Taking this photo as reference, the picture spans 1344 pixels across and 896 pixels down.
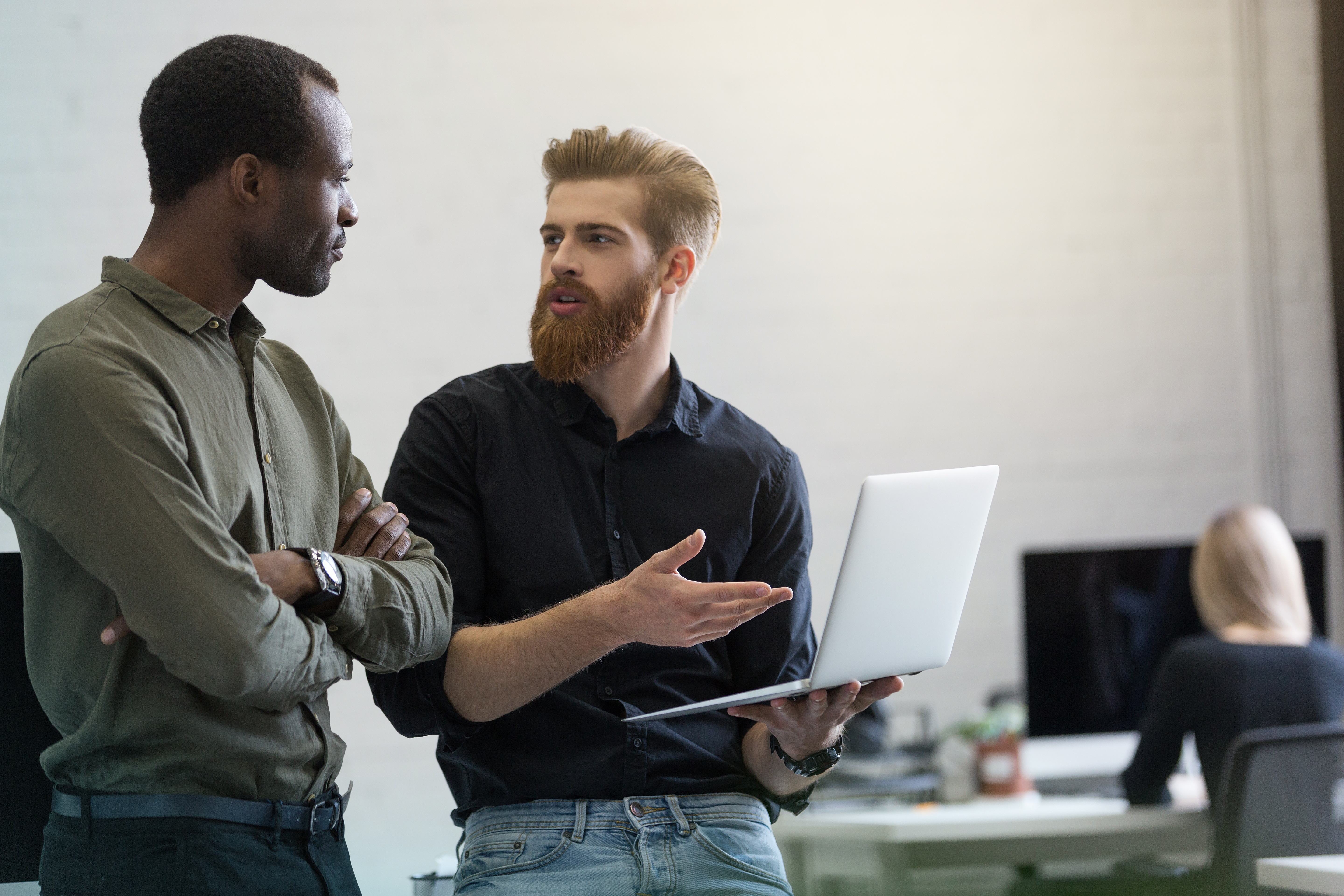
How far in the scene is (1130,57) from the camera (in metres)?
4.25

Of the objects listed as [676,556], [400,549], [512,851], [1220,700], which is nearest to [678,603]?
[676,556]

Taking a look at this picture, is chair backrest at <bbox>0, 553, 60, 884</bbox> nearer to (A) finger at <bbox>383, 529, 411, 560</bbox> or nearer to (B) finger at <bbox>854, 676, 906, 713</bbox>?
(A) finger at <bbox>383, 529, 411, 560</bbox>

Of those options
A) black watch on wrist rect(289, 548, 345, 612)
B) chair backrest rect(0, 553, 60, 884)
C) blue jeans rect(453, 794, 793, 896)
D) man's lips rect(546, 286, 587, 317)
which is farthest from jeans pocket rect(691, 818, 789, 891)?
Result: chair backrest rect(0, 553, 60, 884)

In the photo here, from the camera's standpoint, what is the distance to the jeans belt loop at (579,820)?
1652 millimetres

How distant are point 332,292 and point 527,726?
6.35ft

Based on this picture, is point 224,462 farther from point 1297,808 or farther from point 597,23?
point 597,23

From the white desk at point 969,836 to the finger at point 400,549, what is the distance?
58.4 inches

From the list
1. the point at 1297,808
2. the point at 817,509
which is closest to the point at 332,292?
the point at 817,509

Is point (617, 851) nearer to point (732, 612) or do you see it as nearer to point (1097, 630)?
point (732, 612)

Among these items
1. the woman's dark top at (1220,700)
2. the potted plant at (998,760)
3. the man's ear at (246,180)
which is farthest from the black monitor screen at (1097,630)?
the man's ear at (246,180)

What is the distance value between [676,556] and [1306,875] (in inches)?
55.9

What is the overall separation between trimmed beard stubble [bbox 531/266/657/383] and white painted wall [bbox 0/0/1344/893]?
148cm

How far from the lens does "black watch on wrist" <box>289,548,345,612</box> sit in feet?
4.27

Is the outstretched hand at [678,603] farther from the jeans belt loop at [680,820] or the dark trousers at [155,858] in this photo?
the dark trousers at [155,858]
